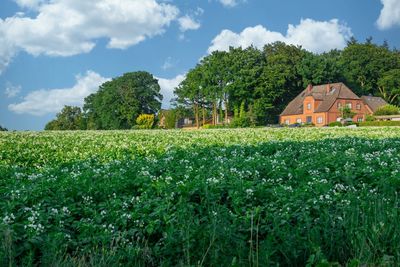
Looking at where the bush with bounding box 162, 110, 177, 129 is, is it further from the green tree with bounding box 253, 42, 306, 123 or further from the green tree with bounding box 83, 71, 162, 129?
the green tree with bounding box 253, 42, 306, 123

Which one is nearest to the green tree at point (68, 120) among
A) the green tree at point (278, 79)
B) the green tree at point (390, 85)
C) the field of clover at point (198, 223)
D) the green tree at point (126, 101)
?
the green tree at point (126, 101)

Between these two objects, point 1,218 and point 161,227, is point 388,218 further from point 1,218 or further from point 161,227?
point 1,218

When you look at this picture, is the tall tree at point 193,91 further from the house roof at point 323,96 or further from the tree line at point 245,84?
the house roof at point 323,96

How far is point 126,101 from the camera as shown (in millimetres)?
105312

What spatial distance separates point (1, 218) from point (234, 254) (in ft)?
9.10

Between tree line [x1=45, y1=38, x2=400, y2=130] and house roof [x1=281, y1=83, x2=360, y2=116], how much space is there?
4.25 metres

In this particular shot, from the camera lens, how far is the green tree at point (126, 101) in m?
105

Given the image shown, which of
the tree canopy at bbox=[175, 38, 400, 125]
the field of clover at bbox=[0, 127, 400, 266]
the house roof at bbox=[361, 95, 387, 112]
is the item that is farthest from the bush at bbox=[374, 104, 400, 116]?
the field of clover at bbox=[0, 127, 400, 266]

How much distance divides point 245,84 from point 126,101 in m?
32.5

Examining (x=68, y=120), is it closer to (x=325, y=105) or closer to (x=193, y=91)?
(x=193, y=91)

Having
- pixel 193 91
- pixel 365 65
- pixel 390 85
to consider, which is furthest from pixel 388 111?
pixel 193 91

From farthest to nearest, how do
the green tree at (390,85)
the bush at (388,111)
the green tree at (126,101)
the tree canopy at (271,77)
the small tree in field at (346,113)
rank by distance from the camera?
the green tree at (390,85) < the green tree at (126,101) < the tree canopy at (271,77) < the small tree in field at (346,113) < the bush at (388,111)

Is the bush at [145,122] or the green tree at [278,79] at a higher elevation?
the green tree at [278,79]

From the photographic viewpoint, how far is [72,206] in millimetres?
5547
